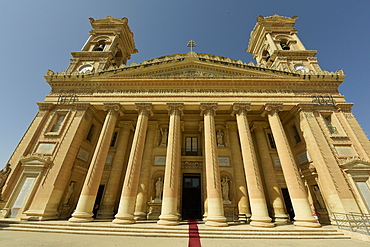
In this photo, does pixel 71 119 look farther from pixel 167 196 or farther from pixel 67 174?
pixel 167 196

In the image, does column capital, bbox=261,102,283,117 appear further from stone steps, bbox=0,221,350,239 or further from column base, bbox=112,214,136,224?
column base, bbox=112,214,136,224

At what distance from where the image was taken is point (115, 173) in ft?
47.3

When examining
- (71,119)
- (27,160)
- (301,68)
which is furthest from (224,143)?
(27,160)

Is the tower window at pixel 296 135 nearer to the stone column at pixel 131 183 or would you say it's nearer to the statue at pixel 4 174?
the stone column at pixel 131 183

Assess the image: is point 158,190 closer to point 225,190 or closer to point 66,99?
point 225,190

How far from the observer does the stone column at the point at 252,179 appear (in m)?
10.0

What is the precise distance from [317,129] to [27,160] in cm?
2266

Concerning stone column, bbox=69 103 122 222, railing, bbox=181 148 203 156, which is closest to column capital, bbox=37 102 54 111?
stone column, bbox=69 103 122 222

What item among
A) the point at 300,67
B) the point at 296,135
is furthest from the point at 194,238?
the point at 300,67

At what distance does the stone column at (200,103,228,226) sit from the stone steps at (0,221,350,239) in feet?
2.48

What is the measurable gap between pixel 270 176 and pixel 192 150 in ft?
24.2

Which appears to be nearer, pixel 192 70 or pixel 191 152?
pixel 192 70

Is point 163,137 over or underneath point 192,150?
over

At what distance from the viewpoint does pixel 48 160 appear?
1234 cm
